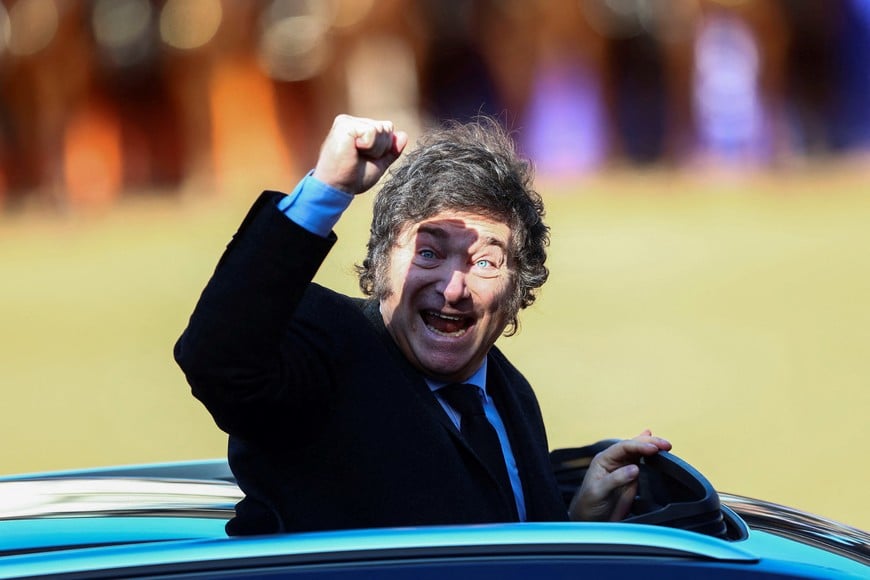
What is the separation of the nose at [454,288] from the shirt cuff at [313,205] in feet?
1.27

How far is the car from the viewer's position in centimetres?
177

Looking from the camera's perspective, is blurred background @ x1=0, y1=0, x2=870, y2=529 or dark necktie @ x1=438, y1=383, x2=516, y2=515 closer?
dark necktie @ x1=438, y1=383, x2=516, y2=515

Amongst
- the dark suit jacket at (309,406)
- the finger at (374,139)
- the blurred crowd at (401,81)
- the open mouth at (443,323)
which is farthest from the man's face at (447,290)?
the blurred crowd at (401,81)

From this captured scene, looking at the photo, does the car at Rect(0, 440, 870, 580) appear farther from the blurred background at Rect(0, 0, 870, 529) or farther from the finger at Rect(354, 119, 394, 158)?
the blurred background at Rect(0, 0, 870, 529)

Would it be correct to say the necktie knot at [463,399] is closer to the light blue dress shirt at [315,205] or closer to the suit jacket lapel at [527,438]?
the suit jacket lapel at [527,438]

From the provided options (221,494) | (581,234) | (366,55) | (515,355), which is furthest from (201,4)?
(221,494)

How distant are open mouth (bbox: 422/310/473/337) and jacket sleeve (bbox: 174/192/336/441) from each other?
38 centimetres

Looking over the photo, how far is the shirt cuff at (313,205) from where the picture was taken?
84.9 inches

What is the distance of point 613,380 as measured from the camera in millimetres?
8273

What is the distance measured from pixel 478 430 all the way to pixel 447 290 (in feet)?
0.82

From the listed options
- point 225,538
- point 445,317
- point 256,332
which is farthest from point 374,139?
point 225,538

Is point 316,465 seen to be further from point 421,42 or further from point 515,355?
point 421,42

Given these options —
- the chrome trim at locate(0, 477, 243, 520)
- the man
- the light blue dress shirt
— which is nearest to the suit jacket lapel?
the man

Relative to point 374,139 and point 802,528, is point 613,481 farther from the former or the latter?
point 374,139
